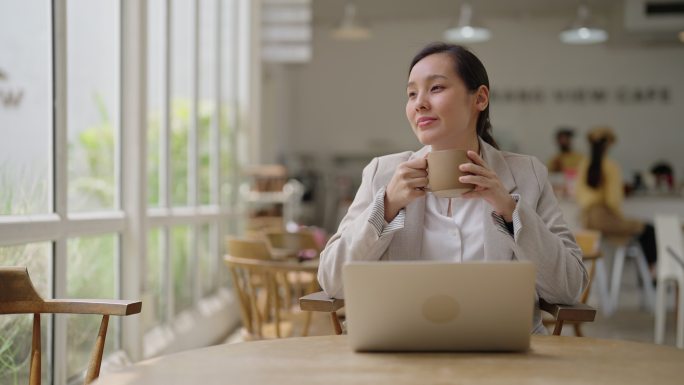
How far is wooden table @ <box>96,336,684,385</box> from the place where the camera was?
1058mm

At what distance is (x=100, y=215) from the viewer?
3.27 metres

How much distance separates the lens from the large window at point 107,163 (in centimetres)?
245

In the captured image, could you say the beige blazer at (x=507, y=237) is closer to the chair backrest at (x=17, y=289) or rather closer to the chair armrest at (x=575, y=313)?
the chair armrest at (x=575, y=313)

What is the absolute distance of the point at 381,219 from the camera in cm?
167

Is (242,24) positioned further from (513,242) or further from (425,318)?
(425,318)

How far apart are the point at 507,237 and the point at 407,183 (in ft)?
0.80

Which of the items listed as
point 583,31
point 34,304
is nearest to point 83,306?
point 34,304

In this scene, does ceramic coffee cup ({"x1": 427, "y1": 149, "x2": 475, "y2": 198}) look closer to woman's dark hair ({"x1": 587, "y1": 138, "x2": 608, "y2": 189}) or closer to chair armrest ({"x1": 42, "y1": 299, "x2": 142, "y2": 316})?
chair armrest ({"x1": 42, "y1": 299, "x2": 142, "y2": 316})

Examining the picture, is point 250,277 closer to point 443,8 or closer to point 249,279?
point 249,279

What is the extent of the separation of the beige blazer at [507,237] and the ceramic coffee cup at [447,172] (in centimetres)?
20

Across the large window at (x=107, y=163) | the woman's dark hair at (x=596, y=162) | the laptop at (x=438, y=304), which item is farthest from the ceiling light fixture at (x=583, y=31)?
the laptop at (x=438, y=304)

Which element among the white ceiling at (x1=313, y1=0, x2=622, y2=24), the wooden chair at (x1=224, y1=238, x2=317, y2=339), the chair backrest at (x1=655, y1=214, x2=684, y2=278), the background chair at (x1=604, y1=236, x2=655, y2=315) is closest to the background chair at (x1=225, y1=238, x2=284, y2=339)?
the wooden chair at (x1=224, y1=238, x2=317, y2=339)

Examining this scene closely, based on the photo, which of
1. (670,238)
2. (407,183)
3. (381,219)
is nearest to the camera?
(407,183)

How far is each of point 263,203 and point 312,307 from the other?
5.48m
